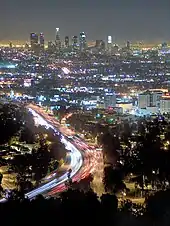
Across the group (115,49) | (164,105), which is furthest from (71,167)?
(115,49)

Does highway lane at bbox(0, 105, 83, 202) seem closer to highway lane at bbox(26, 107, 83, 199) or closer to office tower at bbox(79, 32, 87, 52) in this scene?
highway lane at bbox(26, 107, 83, 199)

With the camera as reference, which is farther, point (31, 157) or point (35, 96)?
point (35, 96)

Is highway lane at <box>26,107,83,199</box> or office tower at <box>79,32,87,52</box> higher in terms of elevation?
office tower at <box>79,32,87,52</box>

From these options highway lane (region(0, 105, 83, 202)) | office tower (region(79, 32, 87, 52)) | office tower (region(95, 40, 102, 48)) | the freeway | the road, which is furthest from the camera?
office tower (region(95, 40, 102, 48))

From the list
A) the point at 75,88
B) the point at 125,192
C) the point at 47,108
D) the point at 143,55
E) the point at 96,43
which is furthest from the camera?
the point at 96,43

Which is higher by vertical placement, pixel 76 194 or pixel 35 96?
pixel 35 96

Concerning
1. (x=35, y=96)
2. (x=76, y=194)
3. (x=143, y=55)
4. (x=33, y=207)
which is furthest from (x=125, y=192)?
(x=143, y=55)

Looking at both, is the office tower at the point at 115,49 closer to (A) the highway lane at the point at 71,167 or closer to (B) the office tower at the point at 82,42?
(B) the office tower at the point at 82,42

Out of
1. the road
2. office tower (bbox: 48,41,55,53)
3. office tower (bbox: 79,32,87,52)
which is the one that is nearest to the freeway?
the road

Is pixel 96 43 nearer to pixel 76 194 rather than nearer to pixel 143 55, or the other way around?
pixel 143 55

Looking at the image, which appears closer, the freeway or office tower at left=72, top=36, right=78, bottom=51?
the freeway

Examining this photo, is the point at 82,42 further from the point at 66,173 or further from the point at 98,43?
the point at 66,173
